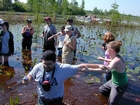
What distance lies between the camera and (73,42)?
201 inches

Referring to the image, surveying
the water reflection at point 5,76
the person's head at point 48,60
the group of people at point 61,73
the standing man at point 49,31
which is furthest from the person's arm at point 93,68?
the standing man at point 49,31

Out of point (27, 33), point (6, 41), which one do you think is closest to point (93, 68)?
point (6, 41)

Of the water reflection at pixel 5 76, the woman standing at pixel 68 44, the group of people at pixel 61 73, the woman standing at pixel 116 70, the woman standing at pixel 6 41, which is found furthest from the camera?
the woman standing at pixel 6 41

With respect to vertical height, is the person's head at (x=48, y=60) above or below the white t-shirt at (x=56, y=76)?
above

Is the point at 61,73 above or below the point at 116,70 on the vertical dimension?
above

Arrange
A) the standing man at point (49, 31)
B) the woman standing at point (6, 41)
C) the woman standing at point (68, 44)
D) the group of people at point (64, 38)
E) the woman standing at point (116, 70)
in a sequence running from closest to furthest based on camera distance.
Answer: the woman standing at point (116, 70), the woman standing at point (68, 44), the group of people at point (64, 38), the woman standing at point (6, 41), the standing man at point (49, 31)

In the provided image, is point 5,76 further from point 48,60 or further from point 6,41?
point 48,60

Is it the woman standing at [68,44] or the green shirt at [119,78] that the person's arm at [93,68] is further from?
the woman standing at [68,44]

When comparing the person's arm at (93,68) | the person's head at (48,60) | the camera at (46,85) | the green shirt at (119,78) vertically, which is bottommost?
the green shirt at (119,78)

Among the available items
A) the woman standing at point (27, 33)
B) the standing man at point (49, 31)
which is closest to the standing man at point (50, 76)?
the standing man at point (49, 31)

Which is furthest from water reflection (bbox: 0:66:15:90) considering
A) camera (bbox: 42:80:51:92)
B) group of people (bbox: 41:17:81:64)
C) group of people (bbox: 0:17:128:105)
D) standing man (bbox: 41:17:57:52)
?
camera (bbox: 42:80:51:92)

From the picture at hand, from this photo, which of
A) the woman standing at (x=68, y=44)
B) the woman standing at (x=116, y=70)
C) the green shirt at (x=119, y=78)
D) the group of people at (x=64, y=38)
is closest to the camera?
the woman standing at (x=116, y=70)

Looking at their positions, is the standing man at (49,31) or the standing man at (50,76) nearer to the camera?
the standing man at (50,76)

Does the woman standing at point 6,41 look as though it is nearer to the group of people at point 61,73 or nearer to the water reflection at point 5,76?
the water reflection at point 5,76
